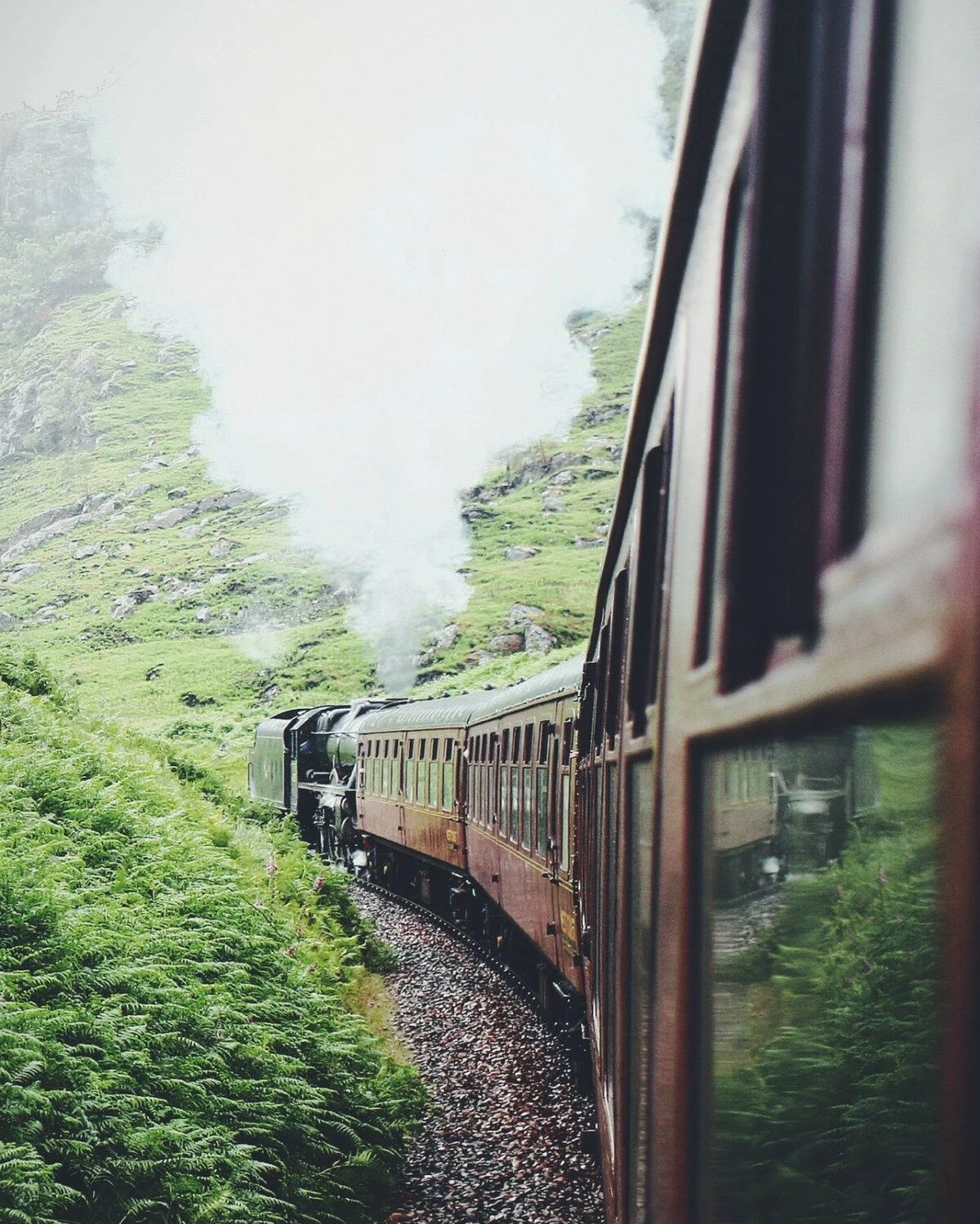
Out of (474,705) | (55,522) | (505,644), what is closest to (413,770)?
(474,705)

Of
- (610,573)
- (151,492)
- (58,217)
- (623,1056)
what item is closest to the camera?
(623,1056)

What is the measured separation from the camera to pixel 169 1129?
5266 mm

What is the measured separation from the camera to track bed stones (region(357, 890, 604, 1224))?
21.7 feet

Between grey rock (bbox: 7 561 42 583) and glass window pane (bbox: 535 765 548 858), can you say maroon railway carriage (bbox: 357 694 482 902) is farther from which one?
grey rock (bbox: 7 561 42 583)

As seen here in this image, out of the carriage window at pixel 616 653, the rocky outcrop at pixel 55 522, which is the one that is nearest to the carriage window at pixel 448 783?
the carriage window at pixel 616 653

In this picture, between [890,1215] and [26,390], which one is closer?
[890,1215]

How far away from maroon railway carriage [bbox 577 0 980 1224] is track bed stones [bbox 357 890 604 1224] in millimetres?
5623

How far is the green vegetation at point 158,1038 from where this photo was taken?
16.3ft

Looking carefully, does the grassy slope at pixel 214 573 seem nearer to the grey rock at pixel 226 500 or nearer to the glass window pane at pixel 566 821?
the grey rock at pixel 226 500

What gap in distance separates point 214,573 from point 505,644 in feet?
107

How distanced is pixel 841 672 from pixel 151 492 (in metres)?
105

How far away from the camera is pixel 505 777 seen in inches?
412

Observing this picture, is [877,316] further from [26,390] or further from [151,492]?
[26,390]

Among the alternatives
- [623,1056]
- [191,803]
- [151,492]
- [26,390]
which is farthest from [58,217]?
[623,1056]
